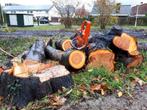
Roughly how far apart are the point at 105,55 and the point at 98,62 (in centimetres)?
19

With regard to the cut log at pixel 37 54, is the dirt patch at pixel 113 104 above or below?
below

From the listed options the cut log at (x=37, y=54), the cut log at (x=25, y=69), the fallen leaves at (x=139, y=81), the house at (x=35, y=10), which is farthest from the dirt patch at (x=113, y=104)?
the house at (x=35, y=10)

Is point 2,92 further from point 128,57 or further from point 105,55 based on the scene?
point 128,57

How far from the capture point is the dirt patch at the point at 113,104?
3773 mm

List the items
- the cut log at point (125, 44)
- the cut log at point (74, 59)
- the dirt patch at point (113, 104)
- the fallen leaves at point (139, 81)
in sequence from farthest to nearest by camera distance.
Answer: the cut log at point (125, 44)
the cut log at point (74, 59)
the fallen leaves at point (139, 81)
the dirt patch at point (113, 104)

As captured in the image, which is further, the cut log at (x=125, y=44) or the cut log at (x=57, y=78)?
the cut log at (x=125, y=44)

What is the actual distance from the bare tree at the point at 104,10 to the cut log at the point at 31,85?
17.6 meters

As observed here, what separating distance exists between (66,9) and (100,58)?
1851 cm

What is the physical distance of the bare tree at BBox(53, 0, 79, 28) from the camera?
22.7m

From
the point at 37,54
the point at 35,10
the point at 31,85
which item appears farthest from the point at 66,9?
the point at 35,10

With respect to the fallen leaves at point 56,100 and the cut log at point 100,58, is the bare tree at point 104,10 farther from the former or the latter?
the fallen leaves at point 56,100

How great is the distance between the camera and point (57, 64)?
505 centimetres

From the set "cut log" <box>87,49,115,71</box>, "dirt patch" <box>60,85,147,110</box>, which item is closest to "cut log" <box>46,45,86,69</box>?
"cut log" <box>87,49,115,71</box>

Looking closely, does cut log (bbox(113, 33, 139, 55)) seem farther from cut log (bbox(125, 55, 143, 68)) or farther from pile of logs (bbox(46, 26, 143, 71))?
cut log (bbox(125, 55, 143, 68))
